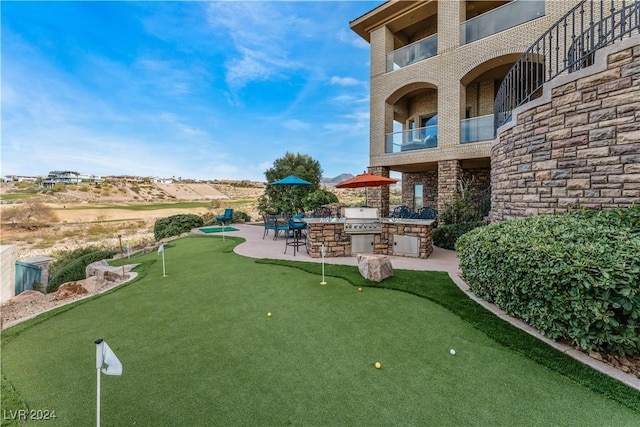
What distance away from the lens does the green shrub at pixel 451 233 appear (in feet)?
30.6

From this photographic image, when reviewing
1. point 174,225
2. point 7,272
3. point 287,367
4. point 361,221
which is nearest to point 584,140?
point 361,221

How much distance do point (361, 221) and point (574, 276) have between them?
544 centimetres

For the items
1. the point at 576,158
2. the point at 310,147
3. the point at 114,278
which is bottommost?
the point at 114,278

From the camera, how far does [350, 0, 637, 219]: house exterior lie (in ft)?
34.9

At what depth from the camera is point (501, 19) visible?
1071 cm

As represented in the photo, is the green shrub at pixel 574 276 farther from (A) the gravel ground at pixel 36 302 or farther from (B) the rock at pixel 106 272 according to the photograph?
(B) the rock at pixel 106 272

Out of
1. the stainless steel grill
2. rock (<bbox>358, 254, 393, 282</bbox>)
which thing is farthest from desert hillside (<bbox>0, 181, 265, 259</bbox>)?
rock (<bbox>358, 254, 393, 282</bbox>)

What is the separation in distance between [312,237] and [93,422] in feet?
20.2

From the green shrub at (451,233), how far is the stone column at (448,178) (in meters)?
2.60

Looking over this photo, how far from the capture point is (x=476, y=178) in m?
13.5

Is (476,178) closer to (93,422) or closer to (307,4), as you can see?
(307,4)

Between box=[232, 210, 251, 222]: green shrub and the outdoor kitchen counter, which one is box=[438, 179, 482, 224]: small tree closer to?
the outdoor kitchen counter

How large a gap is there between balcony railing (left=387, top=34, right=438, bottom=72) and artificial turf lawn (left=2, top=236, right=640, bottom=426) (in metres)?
12.4

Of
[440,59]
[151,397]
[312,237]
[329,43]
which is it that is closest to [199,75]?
[329,43]
